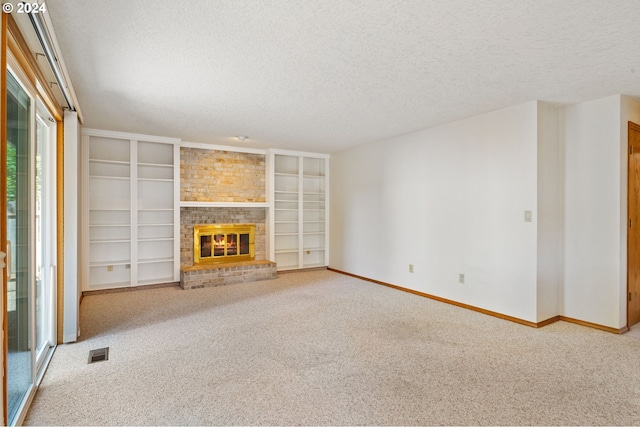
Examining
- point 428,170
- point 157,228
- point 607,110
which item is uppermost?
point 607,110

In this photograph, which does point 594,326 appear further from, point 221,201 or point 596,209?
point 221,201

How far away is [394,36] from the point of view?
2.27 m

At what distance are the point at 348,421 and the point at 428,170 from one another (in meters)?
3.64

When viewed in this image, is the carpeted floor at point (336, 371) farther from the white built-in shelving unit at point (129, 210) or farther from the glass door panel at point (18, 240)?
the white built-in shelving unit at point (129, 210)

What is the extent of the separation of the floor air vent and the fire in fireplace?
2937 millimetres

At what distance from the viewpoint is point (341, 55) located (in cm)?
256

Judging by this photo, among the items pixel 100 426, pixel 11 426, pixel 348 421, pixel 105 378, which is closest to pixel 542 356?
pixel 348 421

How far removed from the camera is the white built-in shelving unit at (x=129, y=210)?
5.13 meters

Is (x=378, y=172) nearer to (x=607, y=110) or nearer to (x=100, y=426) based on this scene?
(x=607, y=110)

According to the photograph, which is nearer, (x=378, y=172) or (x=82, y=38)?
(x=82, y=38)

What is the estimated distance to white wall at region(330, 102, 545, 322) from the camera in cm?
372

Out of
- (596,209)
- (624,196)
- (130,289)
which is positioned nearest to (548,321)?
(596,209)

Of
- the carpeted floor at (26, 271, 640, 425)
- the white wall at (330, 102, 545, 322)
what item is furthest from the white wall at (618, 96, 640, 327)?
the white wall at (330, 102, 545, 322)

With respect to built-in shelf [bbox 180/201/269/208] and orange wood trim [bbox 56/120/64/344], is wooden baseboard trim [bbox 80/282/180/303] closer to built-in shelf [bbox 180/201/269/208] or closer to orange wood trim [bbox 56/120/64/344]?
built-in shelf [bbox 180/201/269/208]
